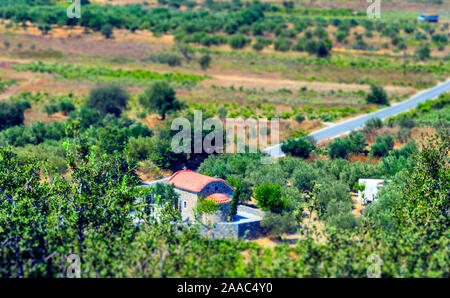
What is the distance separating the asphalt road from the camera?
2180 inches

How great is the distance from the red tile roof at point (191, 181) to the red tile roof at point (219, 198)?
0.73m

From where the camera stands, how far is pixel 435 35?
120m

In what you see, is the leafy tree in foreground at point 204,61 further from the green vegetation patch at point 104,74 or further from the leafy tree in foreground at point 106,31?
the leafy tree in foreground at point 106,31

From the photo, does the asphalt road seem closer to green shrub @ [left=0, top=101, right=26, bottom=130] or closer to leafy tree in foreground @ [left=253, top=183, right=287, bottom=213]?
leafy tree in foreground @ [left=253, top=183, right=287, bottom=213]

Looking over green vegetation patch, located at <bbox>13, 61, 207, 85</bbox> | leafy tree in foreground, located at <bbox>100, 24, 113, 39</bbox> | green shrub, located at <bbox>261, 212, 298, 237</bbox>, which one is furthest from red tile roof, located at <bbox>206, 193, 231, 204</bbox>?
leafy tree in foreground, located at <bbox>100, 24, 113, 39</bbox>

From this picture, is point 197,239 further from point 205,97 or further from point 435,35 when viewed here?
point 435,35

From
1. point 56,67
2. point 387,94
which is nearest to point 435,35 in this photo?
point 387,94

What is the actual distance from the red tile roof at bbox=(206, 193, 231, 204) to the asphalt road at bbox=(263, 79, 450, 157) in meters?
18.5

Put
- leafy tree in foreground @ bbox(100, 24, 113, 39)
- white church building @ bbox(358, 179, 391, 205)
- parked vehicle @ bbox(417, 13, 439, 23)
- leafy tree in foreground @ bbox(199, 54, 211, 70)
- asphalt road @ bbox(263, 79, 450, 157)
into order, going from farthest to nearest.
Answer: parked vehicle @ bbox(417, 13, 439, 23) < leafy tree in foreground @ bbox(100, 24, 113, 39) < leafy tree in foreground @ bbox(199, 54, 211, 70) < asphalt road @ bbox(263, 79, 450, 157) < white church building @ bbox(358, 179, 391, 205)

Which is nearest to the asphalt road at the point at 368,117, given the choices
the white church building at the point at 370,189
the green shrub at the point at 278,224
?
the white church building at the point at 370,189

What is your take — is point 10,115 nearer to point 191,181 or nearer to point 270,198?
point 191,181

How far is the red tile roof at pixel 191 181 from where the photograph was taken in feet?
109

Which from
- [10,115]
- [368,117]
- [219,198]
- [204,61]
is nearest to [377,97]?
[368,117]

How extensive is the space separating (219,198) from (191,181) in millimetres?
2158
